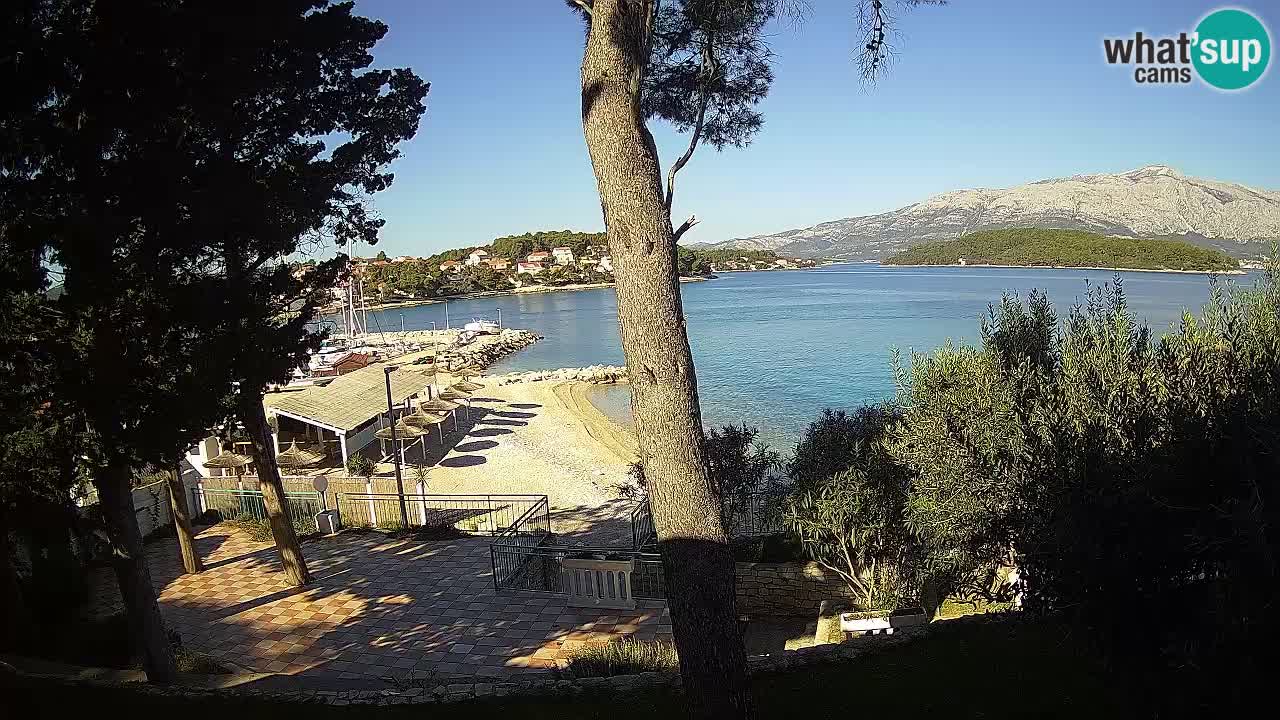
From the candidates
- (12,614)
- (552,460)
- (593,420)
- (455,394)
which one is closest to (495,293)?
(593,420)

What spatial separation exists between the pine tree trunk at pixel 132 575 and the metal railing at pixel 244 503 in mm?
6010

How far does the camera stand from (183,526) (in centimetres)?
1005

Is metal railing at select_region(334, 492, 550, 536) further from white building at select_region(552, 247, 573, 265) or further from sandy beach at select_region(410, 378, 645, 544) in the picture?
white building at select_region(552, 247, 573, 265)

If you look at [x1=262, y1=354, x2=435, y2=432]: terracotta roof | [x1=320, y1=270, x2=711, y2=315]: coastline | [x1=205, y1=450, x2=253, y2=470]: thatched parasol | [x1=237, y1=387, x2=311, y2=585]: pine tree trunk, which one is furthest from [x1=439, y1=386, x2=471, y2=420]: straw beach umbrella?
[x1=320, y1=270, x2=711, y2=315]: coastline

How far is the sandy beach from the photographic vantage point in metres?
14.7

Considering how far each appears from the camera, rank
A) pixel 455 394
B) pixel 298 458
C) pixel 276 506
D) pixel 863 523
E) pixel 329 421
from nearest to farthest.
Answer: pixel 863 523, pixel 276 506, pixel 298 458, pixel 329 421, pixel 455 394

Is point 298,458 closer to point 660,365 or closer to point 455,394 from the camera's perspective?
point 455,394

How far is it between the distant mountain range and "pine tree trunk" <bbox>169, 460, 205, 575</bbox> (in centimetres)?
1301

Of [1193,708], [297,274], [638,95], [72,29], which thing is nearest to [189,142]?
[72,29]

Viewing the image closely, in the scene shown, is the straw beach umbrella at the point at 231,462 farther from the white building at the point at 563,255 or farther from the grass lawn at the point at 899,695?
the white building at the point at 563,255

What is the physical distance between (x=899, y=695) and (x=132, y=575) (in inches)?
279

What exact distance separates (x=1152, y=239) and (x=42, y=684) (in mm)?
89134

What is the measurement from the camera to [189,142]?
7.76 meters

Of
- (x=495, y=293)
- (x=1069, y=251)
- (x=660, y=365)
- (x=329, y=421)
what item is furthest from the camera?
(x=495, y=293)
